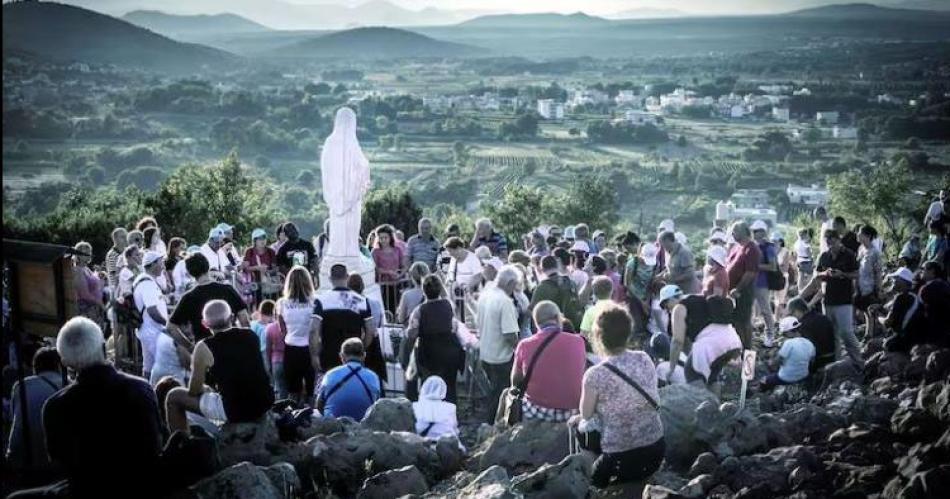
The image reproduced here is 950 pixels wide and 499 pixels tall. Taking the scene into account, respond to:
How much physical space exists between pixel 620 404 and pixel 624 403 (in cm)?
3

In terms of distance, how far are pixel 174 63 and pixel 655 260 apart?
14597cm

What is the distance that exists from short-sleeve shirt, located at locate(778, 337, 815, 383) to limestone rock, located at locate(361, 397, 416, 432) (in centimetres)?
456

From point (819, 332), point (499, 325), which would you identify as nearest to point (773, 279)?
point (819, 332)

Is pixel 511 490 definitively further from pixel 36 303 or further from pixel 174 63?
pixel 174 63

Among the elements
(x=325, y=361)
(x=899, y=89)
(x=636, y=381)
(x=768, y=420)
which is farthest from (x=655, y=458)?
(x=899, y=89)

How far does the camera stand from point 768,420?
849cm

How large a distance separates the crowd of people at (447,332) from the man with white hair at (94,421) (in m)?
0.01

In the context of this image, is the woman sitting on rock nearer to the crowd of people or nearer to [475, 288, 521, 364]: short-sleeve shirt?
the crowd of people

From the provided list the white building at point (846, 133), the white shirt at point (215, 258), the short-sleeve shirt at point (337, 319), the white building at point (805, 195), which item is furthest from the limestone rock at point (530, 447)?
the white building at point (846, 133)

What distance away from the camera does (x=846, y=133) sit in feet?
320

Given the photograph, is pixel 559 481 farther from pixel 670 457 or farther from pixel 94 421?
pixel 94 421

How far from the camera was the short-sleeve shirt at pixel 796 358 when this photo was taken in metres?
11.1

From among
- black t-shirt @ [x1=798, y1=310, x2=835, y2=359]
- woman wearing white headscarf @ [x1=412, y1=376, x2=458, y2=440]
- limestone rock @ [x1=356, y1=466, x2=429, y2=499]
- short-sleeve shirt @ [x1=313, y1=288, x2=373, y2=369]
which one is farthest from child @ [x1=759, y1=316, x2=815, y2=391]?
limestone rock @ [x1=356, y1=466, x2=429, y2=499]

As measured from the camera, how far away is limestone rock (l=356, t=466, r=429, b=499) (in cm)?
759
